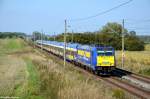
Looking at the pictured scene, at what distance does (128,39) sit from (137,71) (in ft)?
205

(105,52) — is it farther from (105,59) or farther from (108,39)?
(108,39)

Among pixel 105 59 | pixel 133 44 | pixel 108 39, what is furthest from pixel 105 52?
pixel 133 44

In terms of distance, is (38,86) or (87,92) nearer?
(87,92)

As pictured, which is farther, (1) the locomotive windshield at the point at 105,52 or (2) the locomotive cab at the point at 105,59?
(1) the locomotive windshield at the point at 105,52

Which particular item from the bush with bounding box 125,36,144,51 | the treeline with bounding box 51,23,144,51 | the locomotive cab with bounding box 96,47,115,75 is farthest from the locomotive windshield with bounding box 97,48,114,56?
the bush with bounding box 125,36,144,51

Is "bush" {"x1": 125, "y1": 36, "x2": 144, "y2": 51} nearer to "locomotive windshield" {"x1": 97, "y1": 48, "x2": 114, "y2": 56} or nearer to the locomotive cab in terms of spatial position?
"locomotive windshield" {"x1": 97, "y1": 48, "x2": 114, "y2": 56}

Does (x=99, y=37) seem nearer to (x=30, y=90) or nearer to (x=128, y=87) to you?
(x=128, y=87)

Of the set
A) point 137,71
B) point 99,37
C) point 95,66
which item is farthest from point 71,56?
point 99,37

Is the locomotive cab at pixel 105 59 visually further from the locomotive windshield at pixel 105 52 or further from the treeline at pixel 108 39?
the treeline at pixel 108 39

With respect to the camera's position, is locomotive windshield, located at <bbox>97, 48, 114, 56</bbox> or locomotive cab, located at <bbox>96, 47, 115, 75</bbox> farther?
locomotive windshield, located at <bbox>97, 48, 114, 56</bbox>

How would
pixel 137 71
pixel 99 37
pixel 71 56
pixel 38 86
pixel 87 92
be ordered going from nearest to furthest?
pixel 87 92, pixel 38 86, pixel 137 71, pixel 71 56, pixel 99 37

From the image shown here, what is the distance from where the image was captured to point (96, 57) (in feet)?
107

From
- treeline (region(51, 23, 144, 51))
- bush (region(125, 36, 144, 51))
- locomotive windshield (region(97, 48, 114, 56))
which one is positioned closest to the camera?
locomotive windshield (region(97, 48, 114, 56))

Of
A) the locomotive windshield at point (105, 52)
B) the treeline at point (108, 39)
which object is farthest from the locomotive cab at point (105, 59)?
the treeline at point (108, 39)
